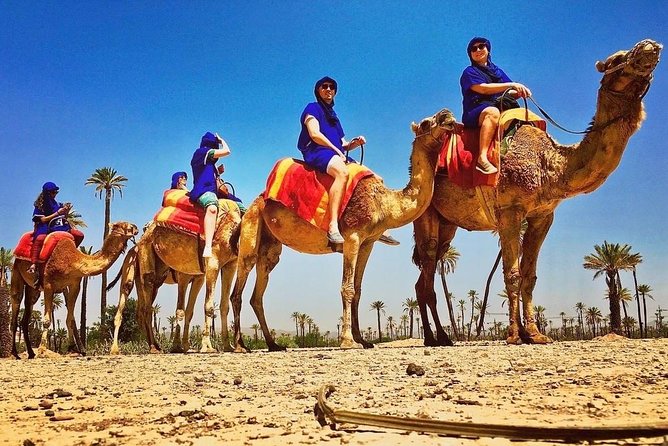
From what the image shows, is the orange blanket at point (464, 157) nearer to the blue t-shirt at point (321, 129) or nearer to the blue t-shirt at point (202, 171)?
the blue t-shirt at point (321, 129)

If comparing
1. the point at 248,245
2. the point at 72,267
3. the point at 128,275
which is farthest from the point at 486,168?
the point at 72,267

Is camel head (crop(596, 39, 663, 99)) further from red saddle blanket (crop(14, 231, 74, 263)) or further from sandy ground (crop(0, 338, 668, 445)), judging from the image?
red saddle blanket (crop(14, 231, 74, 263))

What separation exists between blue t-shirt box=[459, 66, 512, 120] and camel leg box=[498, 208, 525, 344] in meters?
1.69

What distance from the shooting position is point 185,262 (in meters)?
11.5

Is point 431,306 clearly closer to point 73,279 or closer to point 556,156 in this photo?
point 556,156

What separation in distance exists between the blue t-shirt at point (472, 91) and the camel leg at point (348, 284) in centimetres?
249

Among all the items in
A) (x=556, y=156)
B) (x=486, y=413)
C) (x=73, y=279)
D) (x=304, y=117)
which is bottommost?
(x=486, y=413)

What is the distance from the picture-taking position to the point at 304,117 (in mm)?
9305

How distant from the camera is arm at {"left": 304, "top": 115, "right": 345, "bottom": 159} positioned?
29.6 ft

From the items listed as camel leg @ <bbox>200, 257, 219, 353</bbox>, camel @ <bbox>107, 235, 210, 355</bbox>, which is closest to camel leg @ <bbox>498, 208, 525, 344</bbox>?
camel leg @ <bbox>200, 257, 219, 353</bbox>

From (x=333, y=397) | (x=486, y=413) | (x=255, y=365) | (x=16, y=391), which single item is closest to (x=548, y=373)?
(x=486, y=413)

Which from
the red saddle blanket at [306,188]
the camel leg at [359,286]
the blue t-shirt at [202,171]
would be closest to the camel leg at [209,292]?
the blue t-shirt at [202,171]

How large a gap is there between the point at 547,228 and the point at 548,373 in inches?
161

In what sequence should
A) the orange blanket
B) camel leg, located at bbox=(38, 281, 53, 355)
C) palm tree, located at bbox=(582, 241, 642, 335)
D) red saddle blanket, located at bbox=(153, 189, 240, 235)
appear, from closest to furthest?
1. the orange blanket
2. red saddle blanket, located at bbox=(153, 189, 240, 235)
3. camel leg, located at bbox=(38, 281, 53, 355)
4. palm tree, located at bbox=(582, 241, 642, 335)
